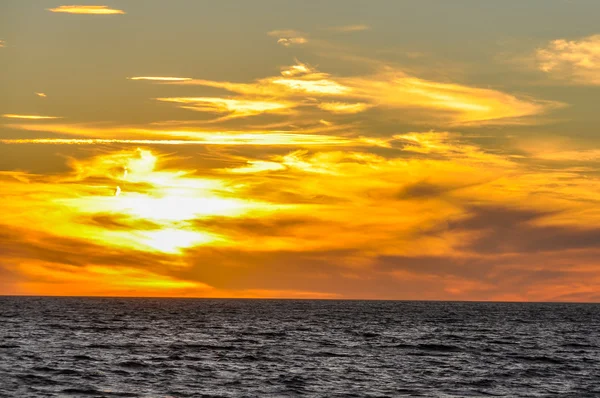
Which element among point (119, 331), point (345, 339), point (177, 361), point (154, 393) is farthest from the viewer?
point (119, 331)

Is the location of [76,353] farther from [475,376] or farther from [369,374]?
[475,376]

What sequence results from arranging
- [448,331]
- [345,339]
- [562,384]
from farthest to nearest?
1. [448,331]
2. [345,339]
3. [562,384]

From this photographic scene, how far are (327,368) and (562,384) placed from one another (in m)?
18.5

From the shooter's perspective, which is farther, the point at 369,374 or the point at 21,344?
the point at 21,344

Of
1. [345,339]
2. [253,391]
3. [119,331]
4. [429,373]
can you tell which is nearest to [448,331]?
[345,339]

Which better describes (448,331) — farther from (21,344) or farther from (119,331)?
(21,344)

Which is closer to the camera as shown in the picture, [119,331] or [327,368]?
[327,368]

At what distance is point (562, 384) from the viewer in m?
61.4

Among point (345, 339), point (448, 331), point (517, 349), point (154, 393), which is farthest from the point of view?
point (448, 331)

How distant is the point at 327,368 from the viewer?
67.5 m

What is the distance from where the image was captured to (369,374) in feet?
211

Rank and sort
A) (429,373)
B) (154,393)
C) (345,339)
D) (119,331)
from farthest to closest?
1. (119,331)
2. (345,339)
3. (429,373)
4. (154,393)

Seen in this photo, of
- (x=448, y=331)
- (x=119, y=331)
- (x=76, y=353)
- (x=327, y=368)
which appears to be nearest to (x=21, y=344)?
(x=76, y=353)

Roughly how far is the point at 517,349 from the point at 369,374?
32631 millimetres
